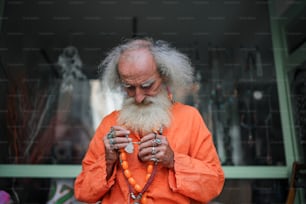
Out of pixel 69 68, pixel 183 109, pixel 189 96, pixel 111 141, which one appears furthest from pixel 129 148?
pixel 69 68

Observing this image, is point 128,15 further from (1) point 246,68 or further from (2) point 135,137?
(2) point 135,137

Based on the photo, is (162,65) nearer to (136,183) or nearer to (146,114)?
(146,114)

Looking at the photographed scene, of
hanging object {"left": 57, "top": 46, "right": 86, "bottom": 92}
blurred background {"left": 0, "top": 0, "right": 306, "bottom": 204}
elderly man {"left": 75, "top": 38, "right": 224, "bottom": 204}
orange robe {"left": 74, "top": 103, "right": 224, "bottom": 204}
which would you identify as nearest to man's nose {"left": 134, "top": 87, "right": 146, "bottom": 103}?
elderly man {"left": 75, "top": 38, "right": 224, "bottom": 204}

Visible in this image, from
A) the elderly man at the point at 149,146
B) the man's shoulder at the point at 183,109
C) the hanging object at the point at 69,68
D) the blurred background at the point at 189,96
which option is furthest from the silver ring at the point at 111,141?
the hanging object at the point at 69,68

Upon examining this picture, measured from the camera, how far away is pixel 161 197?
1.02 metres

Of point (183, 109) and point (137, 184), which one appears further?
point (183, 109)

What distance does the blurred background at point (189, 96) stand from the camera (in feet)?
6.53

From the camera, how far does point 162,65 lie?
1.17 meters

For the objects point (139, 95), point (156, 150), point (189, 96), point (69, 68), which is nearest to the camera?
point (156, 150)

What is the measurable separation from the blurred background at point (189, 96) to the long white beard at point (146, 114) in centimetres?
73

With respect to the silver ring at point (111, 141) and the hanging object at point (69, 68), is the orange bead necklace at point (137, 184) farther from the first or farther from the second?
the hanging object at point (69, 68)

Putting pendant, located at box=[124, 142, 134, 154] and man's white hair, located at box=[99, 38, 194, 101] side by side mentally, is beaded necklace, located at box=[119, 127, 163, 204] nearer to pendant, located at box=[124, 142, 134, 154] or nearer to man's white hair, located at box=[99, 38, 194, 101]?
pendant, located at box=[124, 142, 134, 154]

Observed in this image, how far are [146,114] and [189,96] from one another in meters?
1.30

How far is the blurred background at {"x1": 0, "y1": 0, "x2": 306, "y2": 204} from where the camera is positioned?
6.53ft
